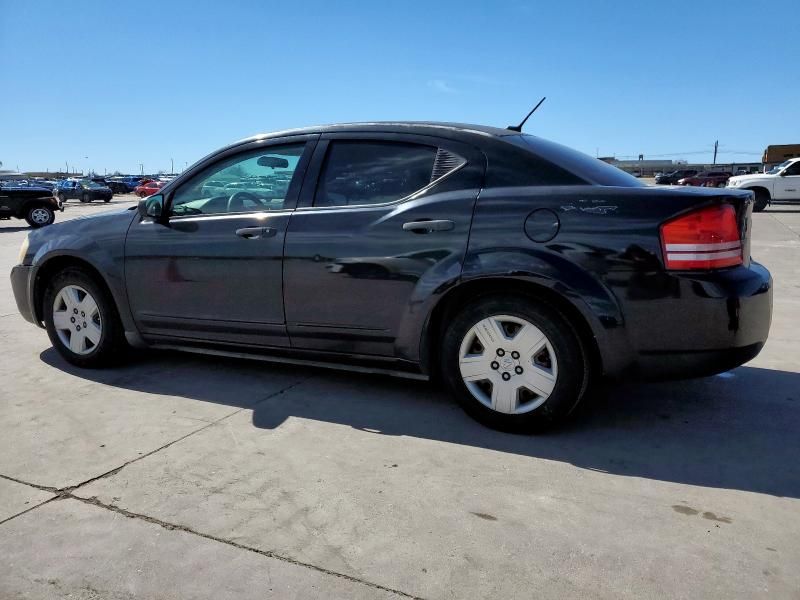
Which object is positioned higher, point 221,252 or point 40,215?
point 221,252

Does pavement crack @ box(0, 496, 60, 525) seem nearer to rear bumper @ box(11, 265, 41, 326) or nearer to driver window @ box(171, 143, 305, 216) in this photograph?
driver window @ box(171, 143, 305, 216)

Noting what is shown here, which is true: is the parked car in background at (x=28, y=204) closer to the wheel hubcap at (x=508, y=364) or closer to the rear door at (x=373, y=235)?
the rear door at (x=373, y=235)

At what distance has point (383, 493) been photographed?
268cm

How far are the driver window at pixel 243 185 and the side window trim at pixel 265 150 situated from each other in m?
0.02

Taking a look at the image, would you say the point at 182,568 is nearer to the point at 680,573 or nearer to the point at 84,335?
the point at 680,573

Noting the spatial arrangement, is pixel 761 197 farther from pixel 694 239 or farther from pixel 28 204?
pixel 28 204

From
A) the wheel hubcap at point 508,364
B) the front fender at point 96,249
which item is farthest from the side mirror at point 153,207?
the wheel hubcap at point 508,364

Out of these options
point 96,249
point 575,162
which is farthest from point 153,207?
point 575,162

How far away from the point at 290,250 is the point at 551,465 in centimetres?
180

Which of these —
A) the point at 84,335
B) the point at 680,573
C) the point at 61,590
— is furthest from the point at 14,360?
the point at 680,573

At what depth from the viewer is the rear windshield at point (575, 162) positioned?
3.26 meters

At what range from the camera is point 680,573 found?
2107 millimetres

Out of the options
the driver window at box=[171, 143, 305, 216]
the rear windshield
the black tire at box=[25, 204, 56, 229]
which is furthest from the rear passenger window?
the black tire at box=[25, 204, 56, 229]

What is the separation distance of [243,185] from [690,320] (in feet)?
8.67
